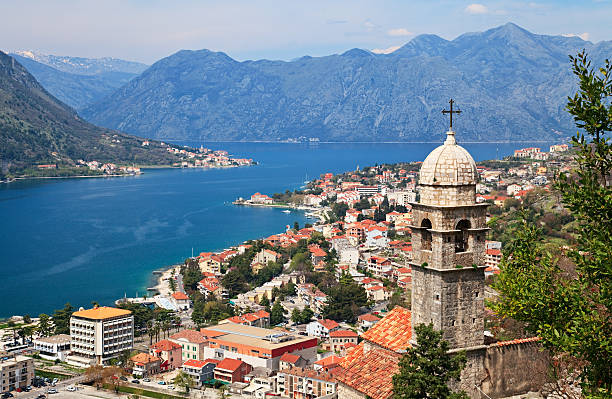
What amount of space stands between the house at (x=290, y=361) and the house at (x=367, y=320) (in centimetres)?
561

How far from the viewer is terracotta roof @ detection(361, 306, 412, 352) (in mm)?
8805

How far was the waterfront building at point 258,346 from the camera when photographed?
23.4 metres

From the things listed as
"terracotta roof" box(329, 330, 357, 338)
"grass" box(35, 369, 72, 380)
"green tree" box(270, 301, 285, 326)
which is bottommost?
"grass" box(35, 369, 72, 380)

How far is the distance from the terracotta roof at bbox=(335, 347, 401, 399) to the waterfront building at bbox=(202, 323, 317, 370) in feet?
46.7

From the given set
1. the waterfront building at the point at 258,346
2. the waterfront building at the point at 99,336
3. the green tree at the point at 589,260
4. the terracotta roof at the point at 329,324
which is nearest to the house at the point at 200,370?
the waterfront building at the point at 258,346

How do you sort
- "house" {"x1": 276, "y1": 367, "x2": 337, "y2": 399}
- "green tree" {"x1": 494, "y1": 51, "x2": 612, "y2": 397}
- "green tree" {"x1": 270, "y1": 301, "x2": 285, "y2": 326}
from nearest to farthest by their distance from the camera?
"green tree" {"x1": 494, "y1": 51, "x2": 612, "y2": 397} < "house" {"x1": 276, "y1": 367, "x2": 337, "y2": 399} < "green tree" {"x1": 270, "y1": 301, "x2": 285, "y2": 326}

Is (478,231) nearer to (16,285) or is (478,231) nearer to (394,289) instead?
(394,289)

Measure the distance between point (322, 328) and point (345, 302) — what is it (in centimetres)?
292

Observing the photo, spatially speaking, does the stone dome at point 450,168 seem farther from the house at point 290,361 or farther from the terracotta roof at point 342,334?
Result: the terracotta roof at point 342,334

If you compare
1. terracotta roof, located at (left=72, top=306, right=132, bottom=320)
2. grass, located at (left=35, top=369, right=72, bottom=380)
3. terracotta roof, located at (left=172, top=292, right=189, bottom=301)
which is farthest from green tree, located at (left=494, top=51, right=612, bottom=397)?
terracotta roof, located at (left=172, top=292, right=189, bottom=301)

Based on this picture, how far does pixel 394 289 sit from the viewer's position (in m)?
33.1

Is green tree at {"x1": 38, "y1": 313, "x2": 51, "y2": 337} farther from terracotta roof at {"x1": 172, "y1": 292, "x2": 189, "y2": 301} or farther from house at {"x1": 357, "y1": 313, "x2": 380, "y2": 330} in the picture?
house at {"x1": 357, "y1": 313, "x2": 380, "y2": 330}

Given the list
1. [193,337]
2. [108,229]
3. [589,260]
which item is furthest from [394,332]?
[108,229]

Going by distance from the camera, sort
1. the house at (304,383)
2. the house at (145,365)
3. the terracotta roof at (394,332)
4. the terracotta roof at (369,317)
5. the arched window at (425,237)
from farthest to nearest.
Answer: the terracotta roof at (369,317)
the house at (145,365)
the house at (304,383)
the terracotta roof at (394,332)
the arched window at (425,237)
